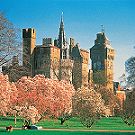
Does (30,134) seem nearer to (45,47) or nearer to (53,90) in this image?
(53,90)

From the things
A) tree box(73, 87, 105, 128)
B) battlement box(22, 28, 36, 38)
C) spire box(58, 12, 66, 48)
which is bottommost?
tree box(73, 87, 105, 128)

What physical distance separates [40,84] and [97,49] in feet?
320

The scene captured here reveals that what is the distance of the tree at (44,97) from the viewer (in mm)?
45219

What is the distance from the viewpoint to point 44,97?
46.3 metres

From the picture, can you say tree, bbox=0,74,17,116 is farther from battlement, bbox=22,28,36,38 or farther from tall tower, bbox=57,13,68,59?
tall tower, bbox=57,13,68,59

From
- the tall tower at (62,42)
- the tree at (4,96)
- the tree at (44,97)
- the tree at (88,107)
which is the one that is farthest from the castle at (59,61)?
the tree at (88,107)

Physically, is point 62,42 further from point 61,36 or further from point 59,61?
point 59,61

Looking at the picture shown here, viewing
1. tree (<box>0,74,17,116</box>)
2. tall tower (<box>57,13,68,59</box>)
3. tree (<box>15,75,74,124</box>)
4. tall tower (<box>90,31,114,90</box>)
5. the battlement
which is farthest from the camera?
tall tower (<box>90,31,114,90</box>)

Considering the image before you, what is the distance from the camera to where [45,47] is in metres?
87.6

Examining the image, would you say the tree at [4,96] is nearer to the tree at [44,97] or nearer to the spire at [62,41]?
the tree at [44,97]

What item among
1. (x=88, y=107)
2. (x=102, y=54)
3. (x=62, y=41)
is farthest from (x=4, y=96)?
(x=102, y=54)

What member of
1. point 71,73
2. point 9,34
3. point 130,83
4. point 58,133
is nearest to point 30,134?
point 58,133

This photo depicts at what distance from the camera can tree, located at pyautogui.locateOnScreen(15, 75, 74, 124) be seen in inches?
1780

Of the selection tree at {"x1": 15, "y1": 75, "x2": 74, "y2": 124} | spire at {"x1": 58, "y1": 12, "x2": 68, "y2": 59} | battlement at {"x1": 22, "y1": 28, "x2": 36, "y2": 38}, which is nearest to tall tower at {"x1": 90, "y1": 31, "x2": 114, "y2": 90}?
spire at {"x1": 58, "y1": 12, "x2": 68, "y2": 59}
